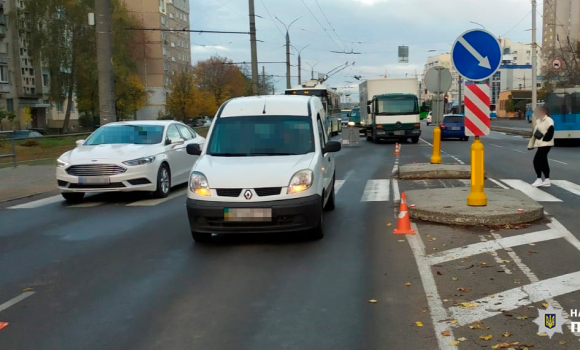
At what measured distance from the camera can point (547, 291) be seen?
5062mm

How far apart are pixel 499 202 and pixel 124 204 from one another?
6.74 meters

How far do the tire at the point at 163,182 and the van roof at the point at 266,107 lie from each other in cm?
363

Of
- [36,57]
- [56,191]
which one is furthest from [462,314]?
[36,57]

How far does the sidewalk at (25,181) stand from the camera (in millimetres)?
13035

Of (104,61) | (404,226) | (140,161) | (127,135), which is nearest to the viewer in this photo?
(404,226)

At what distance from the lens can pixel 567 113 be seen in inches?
1102

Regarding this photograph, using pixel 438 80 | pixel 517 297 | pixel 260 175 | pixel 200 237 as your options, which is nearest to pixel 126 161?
pixel 200 237

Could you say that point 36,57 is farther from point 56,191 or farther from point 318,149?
point 318,149

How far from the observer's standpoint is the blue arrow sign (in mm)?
8594

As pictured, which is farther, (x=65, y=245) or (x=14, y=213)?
(x=14, y=213)

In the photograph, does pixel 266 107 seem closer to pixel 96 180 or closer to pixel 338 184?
pixel 96 180

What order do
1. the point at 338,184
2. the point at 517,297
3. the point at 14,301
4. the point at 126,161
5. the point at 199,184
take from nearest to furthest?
the point at 517,297, the point at 14,301, the point at 199,184, the point at 126,161, the point at 338,184

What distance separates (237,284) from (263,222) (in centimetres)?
135

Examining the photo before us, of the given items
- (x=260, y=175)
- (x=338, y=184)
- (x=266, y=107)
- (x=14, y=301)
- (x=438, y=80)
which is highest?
(x=438, y=80)
